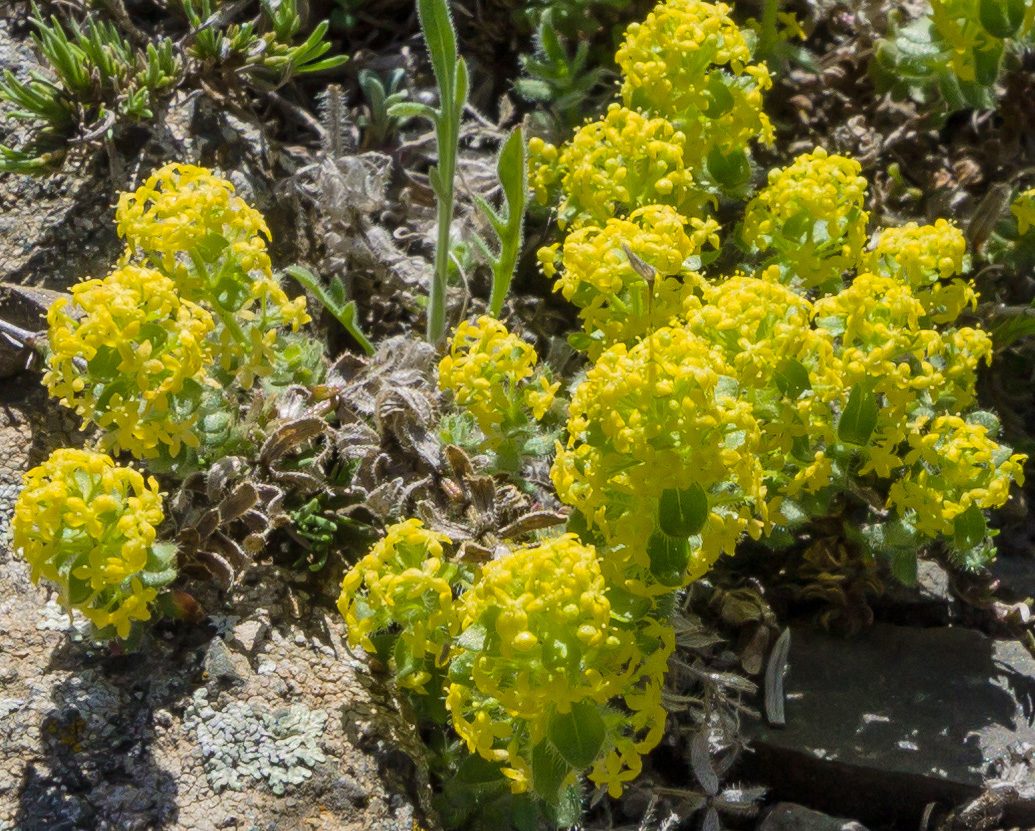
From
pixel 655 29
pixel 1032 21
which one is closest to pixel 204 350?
pixel 655 29

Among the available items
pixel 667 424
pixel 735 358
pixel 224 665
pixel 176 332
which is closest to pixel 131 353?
pixel 176 332

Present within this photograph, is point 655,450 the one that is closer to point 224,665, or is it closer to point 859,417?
point 859,417

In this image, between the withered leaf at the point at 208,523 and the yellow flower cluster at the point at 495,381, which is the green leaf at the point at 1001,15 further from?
the withered leaf at the point at 208,523

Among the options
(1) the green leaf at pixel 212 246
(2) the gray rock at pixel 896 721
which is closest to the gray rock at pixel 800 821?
(2) the gray rock at pixel 896 721

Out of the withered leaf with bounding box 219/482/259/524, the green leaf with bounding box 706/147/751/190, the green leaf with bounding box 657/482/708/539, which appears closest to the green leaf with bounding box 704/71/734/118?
the green leaf with bounding box 706/147/751/190

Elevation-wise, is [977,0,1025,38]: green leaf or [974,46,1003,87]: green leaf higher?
[977,0,1025,38]: green leaf

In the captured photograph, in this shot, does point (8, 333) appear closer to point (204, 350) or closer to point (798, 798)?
point (204, 350)

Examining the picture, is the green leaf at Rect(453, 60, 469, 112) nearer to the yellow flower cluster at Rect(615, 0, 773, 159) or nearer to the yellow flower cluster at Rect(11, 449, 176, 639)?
the yellow flower cluster at Rect(615, 0, 773, 159)
